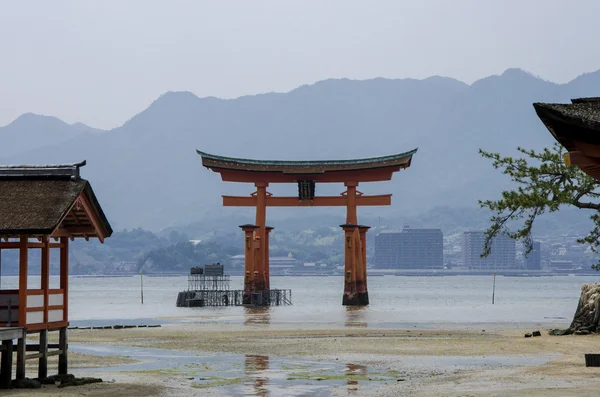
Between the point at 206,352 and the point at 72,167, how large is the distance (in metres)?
12.2

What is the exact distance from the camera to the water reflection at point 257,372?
20453 mm

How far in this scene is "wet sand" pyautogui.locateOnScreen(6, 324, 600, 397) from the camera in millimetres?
19828

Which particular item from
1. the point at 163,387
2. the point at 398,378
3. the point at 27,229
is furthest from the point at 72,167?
the point at 398,378

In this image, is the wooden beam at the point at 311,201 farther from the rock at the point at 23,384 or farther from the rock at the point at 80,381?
the rock at the point at 23,384

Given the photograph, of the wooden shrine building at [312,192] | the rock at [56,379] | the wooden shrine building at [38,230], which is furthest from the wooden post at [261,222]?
the rock at [56,379]

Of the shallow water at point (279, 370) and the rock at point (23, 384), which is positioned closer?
the rock at point (23, 384)

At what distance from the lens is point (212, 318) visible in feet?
180

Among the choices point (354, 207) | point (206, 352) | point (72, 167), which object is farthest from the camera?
point (354, 207)

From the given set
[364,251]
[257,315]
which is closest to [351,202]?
[364,251]

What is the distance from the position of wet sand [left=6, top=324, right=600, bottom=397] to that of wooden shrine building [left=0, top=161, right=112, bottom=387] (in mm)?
1090

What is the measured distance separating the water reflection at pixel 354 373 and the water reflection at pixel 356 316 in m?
20.4

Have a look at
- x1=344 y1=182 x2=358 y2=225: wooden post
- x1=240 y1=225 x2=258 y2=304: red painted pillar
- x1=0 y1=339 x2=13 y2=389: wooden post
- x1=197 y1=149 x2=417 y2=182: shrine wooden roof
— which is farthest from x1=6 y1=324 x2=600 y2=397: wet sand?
x1=344 y1=182 x2=358 y2=225: wooden post

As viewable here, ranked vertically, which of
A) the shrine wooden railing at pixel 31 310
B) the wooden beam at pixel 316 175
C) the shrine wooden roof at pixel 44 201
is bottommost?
the shrine wooden railing at pixel 31 310

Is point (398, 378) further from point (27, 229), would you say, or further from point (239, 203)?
point (239, 203)
